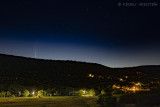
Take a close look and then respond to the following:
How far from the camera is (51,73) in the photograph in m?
30.9

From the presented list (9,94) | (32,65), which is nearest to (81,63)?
(32,65)

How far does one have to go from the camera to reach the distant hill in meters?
25.4

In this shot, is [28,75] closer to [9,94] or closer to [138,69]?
[9,94]

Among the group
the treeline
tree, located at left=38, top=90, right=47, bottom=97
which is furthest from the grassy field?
tree, located at left=38, top=90, right=47, bottom=97

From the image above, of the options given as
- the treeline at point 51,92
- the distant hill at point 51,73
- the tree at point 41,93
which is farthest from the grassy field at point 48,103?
the distant hill at point 51,73

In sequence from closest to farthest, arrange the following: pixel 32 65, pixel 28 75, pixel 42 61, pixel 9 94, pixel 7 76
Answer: pixel 9 94 → pixel 7 76 → pixel 28 75 → pixel 32 65 → pixel 42 61

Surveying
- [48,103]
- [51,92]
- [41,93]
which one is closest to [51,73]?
[51,92]

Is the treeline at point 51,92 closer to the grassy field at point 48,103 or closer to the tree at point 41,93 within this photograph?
the tree at point 41,93

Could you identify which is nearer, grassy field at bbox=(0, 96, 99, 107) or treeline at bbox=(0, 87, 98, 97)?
grassy field at bbox=(0, 96, 99, 107)

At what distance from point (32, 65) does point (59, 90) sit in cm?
1094

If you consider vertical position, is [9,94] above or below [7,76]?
below

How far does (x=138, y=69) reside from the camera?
140 feet

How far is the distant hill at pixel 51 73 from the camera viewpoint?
83.5 ft

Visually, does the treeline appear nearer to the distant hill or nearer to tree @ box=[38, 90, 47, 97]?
tree @ box=[38, 90, 47, 97]
